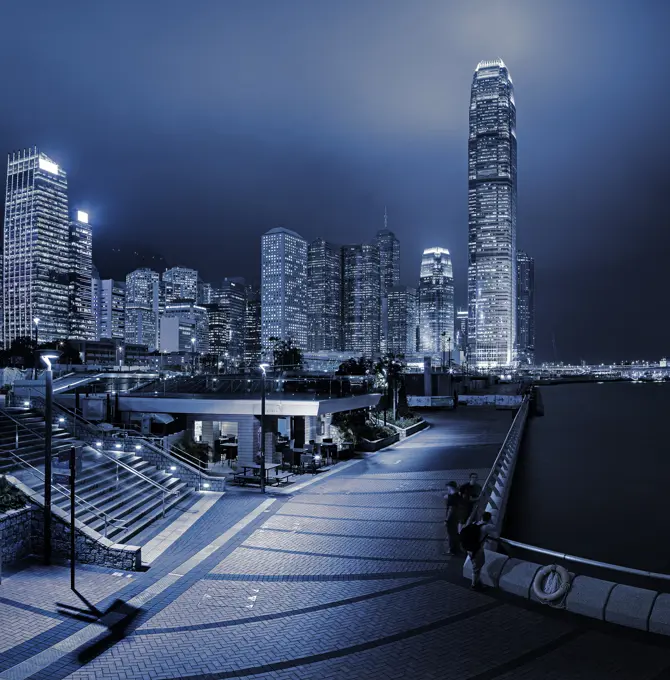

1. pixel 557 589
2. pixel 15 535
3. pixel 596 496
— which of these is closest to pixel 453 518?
pixel 557 589

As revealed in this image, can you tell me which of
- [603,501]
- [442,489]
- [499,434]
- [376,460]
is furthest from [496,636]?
[499,434]

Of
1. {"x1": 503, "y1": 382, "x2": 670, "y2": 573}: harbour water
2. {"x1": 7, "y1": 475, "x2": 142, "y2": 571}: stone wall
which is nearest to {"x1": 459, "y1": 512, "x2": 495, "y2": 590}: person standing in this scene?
{"x1": 7, "y1": 475, "x2": 142, "y2": 571}: stone wall

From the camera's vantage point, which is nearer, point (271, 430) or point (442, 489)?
point (442, 489)

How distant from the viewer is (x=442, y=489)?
2012 cm

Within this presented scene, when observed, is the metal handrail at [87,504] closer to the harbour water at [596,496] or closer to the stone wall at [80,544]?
the stone wall at [80,544]

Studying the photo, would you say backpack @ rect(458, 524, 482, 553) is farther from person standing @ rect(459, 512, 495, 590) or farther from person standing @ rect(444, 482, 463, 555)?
person standing @ rect(444, 482, 463, 555)

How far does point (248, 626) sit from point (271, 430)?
19.0 meters

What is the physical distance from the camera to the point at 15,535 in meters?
12.1

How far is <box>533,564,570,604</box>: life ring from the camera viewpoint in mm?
9492

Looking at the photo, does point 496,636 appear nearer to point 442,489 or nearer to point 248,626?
point 248,626

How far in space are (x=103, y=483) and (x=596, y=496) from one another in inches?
1010

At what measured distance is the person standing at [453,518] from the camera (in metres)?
12.5

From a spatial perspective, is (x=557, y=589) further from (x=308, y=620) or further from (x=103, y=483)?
(x=103, y=483)

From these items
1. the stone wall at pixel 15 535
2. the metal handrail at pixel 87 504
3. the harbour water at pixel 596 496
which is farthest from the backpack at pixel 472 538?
the harbour water at pixel 596 496
